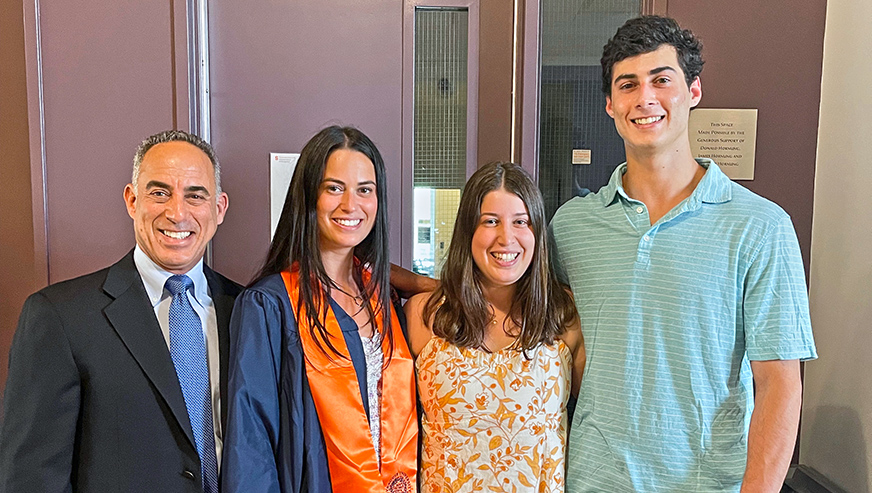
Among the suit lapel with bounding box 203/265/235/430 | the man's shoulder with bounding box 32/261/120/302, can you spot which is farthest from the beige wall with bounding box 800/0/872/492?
the man's shoulder with bounding box 32/261/120/302

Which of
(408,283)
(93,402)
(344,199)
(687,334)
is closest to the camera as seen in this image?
(93,402)

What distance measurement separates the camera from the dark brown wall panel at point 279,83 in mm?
2031

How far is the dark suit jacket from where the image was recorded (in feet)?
3.90

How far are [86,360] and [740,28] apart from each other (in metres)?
2.20

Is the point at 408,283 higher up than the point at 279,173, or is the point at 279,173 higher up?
the point at 279,173

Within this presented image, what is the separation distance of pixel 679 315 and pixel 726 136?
3.50 feet

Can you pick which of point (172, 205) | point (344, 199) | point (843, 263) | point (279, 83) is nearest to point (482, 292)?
point (344, 199)

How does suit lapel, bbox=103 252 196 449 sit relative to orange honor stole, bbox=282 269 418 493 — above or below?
above

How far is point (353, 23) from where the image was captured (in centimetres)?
206

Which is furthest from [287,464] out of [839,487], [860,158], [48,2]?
[860,158]

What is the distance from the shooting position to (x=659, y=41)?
1.37 metres

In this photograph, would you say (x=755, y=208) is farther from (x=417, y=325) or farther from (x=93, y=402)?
(x=93, y=402)

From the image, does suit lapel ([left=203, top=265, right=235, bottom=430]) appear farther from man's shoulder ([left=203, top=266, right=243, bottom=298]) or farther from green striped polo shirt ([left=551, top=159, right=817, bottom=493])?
green striped polo shirt ([left=551, top=159, right=817, bottom=493])

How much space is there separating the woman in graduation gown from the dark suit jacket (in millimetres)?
131
